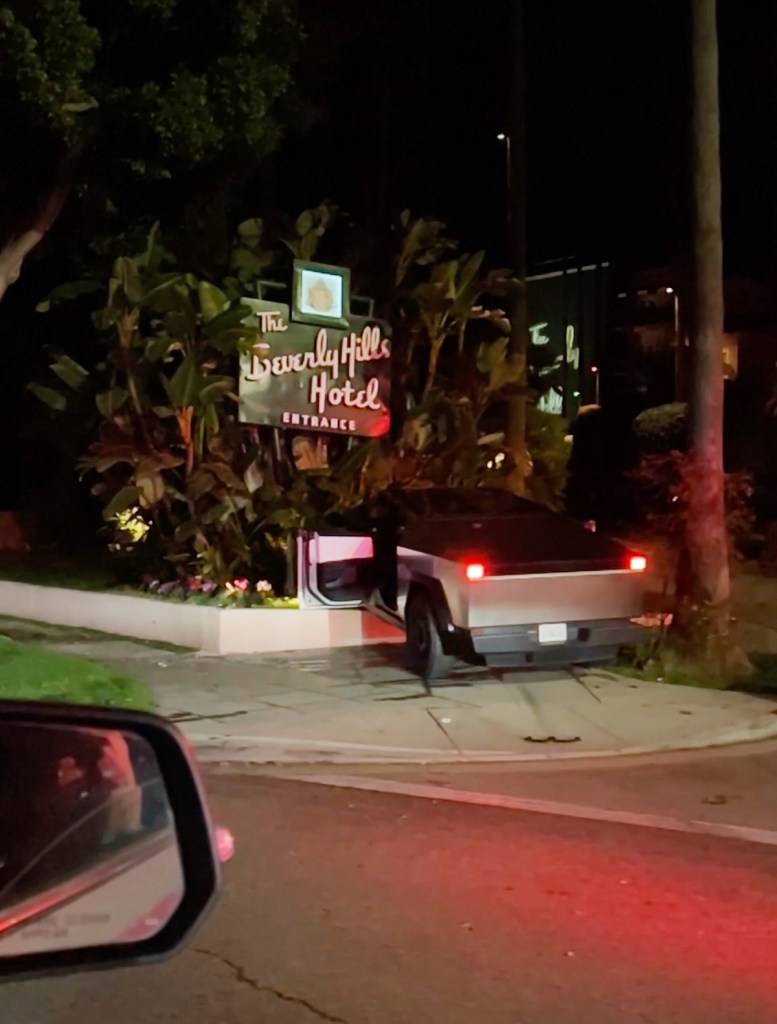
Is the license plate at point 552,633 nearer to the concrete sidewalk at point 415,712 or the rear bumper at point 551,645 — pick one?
the rear bumper at point 551,645

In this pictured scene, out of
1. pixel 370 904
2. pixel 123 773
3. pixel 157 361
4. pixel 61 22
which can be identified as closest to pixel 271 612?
pixel 157 361

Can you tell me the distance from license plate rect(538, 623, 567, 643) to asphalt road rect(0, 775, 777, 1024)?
163 inches

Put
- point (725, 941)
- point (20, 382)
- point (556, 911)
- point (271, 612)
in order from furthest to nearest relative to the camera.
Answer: point (20, 382)
point (271, 612)
point (556, 911)
point (725, 941)

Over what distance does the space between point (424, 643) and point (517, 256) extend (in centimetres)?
820

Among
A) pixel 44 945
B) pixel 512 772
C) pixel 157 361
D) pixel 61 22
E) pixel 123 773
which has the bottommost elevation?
pixel 512 772

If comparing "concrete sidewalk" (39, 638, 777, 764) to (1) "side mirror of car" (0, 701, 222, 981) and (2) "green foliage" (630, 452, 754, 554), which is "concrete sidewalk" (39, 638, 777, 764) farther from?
(1) "side mirror of car" (0, 701, 222, 981)

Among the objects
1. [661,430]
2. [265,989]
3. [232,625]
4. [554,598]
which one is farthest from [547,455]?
[265,989]

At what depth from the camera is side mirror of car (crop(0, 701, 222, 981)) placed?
9.70ft

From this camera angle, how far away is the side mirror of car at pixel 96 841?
2.96 metres

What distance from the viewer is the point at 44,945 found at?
306cm

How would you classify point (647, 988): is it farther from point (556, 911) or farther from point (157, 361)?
point (157, 361)

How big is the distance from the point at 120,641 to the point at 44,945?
1250cm

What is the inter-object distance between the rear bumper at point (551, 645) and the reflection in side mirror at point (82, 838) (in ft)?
29.4

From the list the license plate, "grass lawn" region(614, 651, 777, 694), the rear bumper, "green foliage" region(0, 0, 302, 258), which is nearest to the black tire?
the rear bumper
